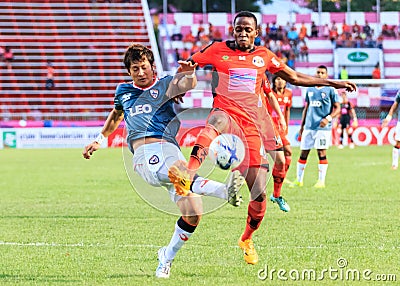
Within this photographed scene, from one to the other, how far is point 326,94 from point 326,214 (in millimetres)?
5562

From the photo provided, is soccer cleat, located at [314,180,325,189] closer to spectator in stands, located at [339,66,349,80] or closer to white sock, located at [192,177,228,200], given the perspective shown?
white sock, located at [192,177,228,200]

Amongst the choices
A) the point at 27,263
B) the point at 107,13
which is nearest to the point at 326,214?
the point at 27,263

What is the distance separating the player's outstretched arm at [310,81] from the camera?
28.3 ft

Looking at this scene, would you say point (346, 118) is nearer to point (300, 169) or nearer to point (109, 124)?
point (300, 169)

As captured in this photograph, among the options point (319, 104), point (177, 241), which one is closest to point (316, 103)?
Result: point (319, 104)

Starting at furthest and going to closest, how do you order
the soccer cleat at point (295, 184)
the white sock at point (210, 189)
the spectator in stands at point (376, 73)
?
the spectator in stands at point (376, 73)
the soccer cleat at point (295, 184)
the white sock at point (210, 189)

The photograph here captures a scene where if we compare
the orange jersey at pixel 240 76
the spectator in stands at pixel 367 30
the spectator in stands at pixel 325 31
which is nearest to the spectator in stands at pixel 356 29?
the spectator in stands at pixel 367 30

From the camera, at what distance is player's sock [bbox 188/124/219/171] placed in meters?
7.99

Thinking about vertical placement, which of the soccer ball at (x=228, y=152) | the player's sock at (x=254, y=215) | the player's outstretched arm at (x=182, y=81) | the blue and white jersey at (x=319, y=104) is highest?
the player's outstretched arm at (x=182, y=81)

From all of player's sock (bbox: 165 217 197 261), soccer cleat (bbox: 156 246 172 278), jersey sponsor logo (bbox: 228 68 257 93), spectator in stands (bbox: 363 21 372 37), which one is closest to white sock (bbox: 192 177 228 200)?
player's sock (bbox: 165 217 197 261)

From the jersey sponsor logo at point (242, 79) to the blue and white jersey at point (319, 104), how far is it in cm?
901

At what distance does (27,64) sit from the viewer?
4312cm

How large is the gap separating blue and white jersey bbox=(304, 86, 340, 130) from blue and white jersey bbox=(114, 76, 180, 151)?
32.8ft

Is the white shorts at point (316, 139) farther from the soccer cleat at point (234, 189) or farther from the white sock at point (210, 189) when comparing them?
the white sock at point (210, 189)
